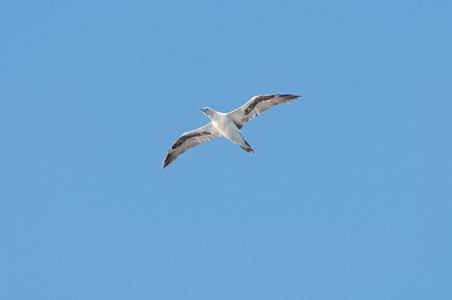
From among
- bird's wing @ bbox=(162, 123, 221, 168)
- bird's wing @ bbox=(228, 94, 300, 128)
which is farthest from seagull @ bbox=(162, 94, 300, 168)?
bird's wing @ bbox=(162, 123, 221, 168)

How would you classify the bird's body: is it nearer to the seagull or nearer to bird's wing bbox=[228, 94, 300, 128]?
the seagull

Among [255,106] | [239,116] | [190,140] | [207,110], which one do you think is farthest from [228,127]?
[190,140]

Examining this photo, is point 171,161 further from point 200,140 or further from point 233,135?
point 233,135

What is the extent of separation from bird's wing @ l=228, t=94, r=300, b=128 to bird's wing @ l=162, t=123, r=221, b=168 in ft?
7.62

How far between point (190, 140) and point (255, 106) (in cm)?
586

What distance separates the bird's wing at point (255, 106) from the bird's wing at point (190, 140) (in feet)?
7.62

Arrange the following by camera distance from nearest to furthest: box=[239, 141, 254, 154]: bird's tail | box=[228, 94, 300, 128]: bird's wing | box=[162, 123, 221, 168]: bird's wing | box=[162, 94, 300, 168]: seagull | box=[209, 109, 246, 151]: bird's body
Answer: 1. box=[228, 94, 300, 128]: bird's wing
2. box=[162, 94, 300, 168]: seagull
3. box=[209, 109, 246, 151]: bird's body
4. box=[239, 141, 254, 154]: bird's tail
5. box=[162, 123, 221, 168]: bird's wing

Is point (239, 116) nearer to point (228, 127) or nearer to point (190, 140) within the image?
point (228, 127)

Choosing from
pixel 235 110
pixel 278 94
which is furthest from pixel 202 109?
pixel 278 94

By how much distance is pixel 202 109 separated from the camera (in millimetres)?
36188

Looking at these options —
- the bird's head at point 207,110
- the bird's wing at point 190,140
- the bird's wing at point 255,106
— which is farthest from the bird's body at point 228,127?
the bird's wing at point 190,140

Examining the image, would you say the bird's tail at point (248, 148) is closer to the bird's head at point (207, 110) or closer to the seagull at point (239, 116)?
the seagull at point (239, 116)

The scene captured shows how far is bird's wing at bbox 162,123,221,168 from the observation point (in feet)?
126

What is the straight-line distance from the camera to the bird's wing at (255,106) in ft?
115
